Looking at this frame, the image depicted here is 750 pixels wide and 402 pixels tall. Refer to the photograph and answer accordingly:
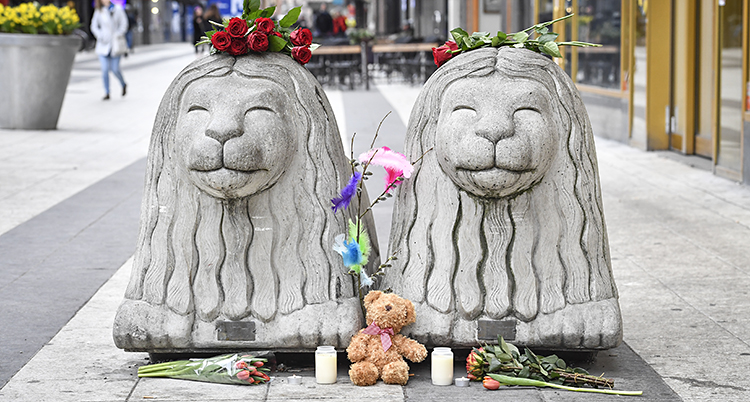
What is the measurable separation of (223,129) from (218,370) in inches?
38.6

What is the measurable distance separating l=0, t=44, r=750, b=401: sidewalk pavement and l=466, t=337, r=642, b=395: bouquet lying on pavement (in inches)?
2.2

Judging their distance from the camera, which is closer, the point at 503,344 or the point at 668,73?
the point at 503,344

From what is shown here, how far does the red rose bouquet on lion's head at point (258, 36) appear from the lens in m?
3.95

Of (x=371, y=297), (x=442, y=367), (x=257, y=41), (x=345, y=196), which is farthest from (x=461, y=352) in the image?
(x=257, y=41)

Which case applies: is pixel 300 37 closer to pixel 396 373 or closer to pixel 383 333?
pixel 383 333

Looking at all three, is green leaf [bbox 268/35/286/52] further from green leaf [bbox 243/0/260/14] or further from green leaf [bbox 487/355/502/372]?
green leaf [bbox 487/355/502/372]

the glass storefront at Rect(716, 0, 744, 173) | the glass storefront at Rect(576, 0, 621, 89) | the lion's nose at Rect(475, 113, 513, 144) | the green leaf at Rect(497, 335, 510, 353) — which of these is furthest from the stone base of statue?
the glass storefront at Rect(576, 0, 621, 89)

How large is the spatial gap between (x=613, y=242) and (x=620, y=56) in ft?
19.9

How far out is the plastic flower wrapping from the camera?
13109 mm

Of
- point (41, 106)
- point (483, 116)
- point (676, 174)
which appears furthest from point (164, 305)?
point (41, 106)

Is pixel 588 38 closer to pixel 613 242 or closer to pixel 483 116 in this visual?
pixel 613 242

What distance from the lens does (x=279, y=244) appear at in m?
3.99

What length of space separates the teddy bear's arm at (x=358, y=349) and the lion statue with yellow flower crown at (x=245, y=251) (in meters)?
0.07

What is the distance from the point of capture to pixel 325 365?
381 centimetres
